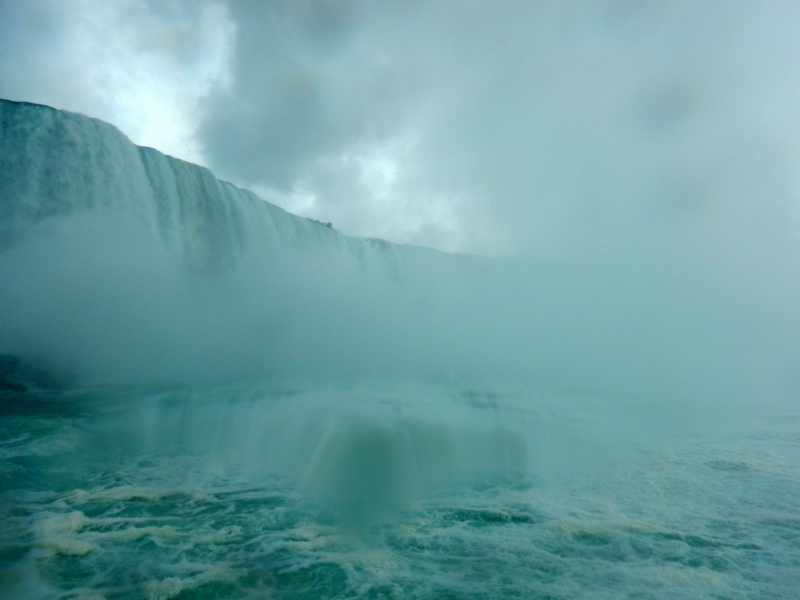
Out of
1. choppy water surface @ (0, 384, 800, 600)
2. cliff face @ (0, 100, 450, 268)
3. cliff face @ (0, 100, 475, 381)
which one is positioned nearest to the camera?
choppy water surface @ (0, 384, 800, 600)

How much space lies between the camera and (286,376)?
13.7 metres

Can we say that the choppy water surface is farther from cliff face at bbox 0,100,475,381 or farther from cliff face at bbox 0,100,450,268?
cliff face at bbox 0,100,450,268

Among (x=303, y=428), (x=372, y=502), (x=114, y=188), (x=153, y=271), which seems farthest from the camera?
(x=153, y=271)

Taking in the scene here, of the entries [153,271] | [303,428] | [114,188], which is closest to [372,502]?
[303,428]

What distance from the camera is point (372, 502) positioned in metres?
6.41

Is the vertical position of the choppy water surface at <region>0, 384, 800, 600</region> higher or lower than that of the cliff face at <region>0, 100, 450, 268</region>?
lower

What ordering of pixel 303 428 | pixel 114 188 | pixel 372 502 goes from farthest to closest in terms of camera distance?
1. pixel 114 188
2. pixel 303 428
3. pixel 372 502

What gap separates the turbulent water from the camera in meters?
4.70

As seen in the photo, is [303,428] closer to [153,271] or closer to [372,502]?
[372,502]

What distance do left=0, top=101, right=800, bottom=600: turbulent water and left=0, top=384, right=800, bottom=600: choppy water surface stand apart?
0.14 ft

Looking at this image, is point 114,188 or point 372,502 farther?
point 114,188

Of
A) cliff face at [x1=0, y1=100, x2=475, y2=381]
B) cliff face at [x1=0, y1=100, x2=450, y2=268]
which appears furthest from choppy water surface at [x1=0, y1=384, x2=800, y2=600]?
cliff face at [x1=0, y1=100, x2=450, y2=268]

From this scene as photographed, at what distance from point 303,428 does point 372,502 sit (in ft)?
8.82

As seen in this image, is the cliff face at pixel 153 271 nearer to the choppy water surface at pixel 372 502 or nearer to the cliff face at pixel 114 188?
the cliff face at pixel 114 188
